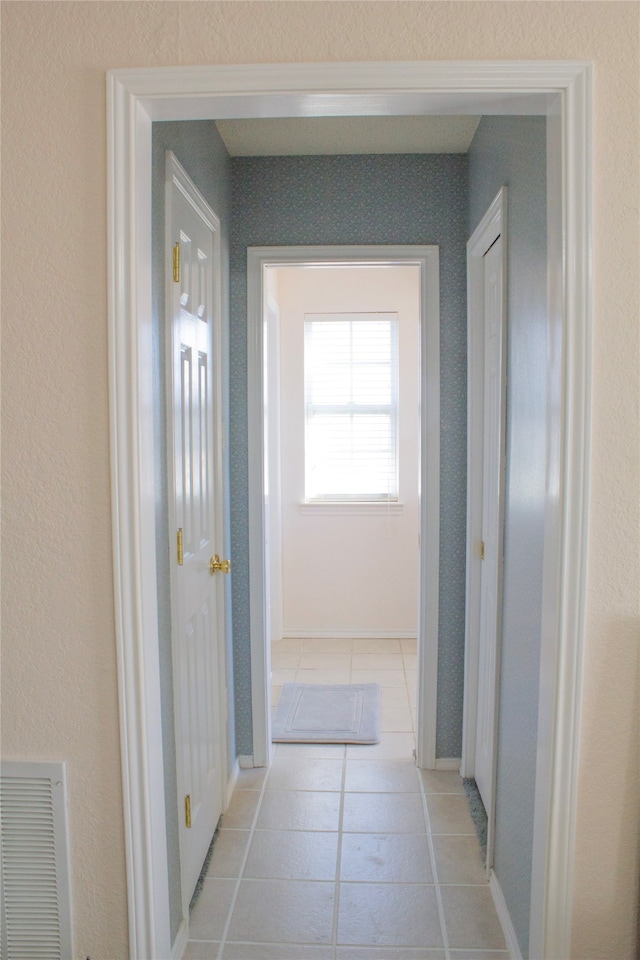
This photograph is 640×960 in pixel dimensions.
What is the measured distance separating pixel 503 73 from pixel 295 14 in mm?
450

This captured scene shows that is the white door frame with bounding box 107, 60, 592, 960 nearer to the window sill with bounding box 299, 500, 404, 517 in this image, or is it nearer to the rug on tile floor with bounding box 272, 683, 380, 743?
the rug on tile floor with bounding box 272, 683, 380, 743

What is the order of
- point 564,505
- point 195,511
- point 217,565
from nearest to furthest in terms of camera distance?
point 564,505 → point 195,511 → point 217,565

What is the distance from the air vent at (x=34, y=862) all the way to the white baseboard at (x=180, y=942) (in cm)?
42

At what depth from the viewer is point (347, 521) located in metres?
5.12

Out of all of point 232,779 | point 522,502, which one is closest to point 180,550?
point 522,502

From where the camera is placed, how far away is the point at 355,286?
16.5 ft

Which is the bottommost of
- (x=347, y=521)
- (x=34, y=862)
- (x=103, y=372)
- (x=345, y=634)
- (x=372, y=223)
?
(x=345, y=634)

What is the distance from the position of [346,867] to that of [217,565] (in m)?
1.14

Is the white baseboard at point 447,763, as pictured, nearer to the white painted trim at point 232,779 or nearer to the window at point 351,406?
the white painted trim at point 232,779

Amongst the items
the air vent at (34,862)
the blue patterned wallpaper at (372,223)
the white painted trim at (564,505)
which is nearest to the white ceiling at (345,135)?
the blue patterned wallpaper at (372,223)

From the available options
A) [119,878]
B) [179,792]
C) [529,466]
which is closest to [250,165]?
[529,466]

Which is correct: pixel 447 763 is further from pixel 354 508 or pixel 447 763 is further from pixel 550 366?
pixel 550 366

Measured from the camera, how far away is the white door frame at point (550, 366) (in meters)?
1.58

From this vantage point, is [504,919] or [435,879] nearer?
[504,919]
